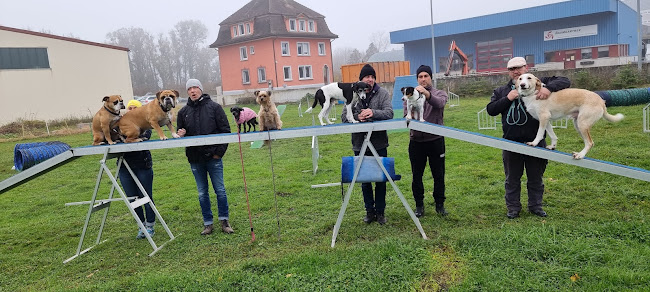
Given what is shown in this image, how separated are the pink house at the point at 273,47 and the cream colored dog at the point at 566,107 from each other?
3338 cm

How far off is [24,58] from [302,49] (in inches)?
878

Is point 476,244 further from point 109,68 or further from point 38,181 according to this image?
point 109,68

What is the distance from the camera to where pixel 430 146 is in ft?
17.1

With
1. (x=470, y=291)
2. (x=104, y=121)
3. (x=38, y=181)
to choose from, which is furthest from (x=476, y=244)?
(x=38, y=181)

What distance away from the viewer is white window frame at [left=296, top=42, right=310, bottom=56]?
39.4 meters

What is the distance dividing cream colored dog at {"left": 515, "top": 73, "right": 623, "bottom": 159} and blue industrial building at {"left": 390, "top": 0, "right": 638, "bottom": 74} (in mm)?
36512

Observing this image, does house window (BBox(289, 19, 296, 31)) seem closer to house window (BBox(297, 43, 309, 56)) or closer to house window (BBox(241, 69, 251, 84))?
house window (BBox(297, 43, 309, 56))

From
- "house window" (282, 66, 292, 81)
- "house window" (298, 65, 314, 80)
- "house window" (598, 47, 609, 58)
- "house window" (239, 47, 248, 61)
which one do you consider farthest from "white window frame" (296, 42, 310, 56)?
"house window" (598, 47, 609, 58)

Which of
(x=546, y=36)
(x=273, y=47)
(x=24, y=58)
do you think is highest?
(x=273, y=47)

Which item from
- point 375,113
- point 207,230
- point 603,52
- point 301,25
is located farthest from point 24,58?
point 603,52

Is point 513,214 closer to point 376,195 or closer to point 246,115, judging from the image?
point 376,195

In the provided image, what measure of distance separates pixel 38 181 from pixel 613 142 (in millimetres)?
13419

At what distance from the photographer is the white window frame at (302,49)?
39403 millimetres

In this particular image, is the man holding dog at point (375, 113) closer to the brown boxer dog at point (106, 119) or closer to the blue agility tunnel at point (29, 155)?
the brown boxer dog at point (106, 119)
